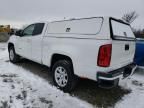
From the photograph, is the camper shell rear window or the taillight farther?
the camper shell rear window

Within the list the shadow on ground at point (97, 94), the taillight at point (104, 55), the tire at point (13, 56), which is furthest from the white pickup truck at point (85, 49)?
the tire at point (13, 56)

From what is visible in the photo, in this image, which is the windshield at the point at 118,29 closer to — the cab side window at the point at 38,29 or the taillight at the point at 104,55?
the taillight at the point at 104,55

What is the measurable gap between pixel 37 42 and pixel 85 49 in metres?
2.12

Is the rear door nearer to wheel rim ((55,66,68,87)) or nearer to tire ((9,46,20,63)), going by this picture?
wheel rim ((55,66,68,87))

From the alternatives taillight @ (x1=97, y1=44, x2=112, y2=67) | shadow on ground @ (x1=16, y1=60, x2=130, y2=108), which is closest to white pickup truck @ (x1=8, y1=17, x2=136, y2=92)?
taillight @ (x1=97, y1=44, x2=112, y2=67)

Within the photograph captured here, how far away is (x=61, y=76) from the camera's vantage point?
434cm

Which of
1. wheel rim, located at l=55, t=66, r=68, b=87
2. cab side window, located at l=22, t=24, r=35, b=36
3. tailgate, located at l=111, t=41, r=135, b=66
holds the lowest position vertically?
wheel rim, located at l=55, t=66, r=68, b=87

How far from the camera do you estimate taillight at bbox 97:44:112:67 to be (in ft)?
10.7

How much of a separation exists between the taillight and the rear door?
13 centimetres

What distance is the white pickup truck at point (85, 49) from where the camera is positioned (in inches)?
131

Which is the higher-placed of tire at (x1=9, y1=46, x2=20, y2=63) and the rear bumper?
the rear bumper

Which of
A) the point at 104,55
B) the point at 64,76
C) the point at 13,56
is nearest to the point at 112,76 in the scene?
the point at 104,55

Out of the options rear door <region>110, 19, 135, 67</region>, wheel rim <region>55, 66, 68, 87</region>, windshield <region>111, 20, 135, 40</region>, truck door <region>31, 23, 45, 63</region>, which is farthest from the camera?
truck door <region>31, 23, 45, 63</region>

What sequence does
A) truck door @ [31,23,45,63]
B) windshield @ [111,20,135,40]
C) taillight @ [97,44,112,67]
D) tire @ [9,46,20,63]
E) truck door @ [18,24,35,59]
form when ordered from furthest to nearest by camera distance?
tire @ [9,46,20,63] → truck door @ [18,24,35,59] → truck door @ [31,23,45,63] → windshield @ [111,20,135,40] → taillight @ [97,44,112,67]
